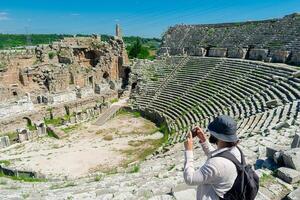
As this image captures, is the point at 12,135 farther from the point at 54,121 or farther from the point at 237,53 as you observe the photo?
the point at 237,53

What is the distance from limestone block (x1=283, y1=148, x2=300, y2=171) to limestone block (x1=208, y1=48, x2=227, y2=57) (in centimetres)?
2056

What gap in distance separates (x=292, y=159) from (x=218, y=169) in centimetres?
307

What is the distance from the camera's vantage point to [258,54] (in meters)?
22.6

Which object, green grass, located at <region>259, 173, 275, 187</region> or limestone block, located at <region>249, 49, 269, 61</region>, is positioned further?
limestone block, located at <region>249, 49, 269, 61</region>

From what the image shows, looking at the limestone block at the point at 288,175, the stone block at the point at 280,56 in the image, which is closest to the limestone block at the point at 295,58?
the stone block at the point at 280,56

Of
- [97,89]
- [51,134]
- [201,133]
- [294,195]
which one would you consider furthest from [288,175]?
[97,89]

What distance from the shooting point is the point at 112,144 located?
1725cm

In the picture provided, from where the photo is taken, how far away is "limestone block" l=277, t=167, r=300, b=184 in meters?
5.28

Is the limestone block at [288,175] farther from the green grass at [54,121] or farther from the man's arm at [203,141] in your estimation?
the green grass at [54,121]

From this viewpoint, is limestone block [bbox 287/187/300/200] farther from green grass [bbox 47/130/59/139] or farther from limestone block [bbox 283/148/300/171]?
green grass [bbox 47/130/59/139]

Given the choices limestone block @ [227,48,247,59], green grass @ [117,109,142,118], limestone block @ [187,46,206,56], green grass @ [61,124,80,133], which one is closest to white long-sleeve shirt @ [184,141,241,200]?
green grass @ [61,124,80,133]

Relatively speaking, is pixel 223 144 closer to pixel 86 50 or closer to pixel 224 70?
pixel 224 70

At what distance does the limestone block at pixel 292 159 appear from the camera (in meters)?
5.52

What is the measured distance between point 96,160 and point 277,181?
35.6 ft
